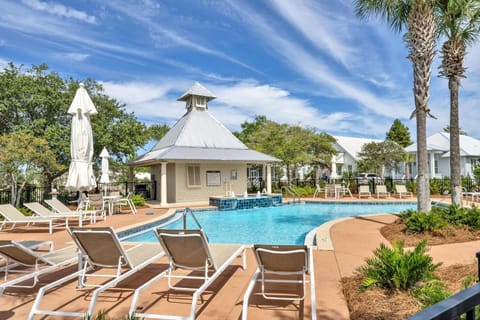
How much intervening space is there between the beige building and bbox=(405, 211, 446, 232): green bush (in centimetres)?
1135

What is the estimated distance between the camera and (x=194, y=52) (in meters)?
20.0

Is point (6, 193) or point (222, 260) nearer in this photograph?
point (222, 260)

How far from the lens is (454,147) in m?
9.84

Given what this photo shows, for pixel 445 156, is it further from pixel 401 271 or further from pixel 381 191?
pixel 401 271

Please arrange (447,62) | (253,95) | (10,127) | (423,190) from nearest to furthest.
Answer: (423,190)
(447,62)
(10,127)
(253,95)

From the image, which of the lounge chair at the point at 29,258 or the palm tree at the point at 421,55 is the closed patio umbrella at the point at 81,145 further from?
the palm tree at the point at 421,55

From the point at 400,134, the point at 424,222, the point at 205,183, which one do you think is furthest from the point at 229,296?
the point at 400,134

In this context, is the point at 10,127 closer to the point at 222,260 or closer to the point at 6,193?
the point at 6,193

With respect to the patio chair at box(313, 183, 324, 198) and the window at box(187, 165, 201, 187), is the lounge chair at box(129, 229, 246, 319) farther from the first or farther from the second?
the patio chair at box(313, 183, 324, 198)

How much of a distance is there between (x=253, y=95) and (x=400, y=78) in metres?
11.3

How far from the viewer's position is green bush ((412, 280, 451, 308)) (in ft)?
9.95

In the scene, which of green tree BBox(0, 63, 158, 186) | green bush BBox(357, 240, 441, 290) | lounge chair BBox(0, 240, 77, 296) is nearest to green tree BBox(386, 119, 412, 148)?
green tree BBox(0, 63, 158, 186)

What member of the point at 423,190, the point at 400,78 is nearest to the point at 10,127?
the point at 423,190

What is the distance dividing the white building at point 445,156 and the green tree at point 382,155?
1549 mm
